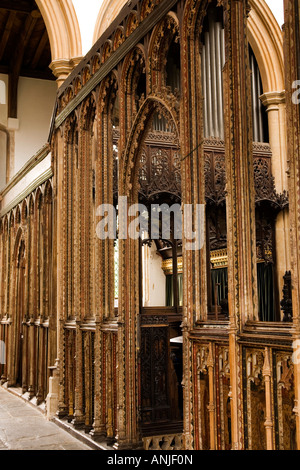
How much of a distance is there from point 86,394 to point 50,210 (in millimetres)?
2755

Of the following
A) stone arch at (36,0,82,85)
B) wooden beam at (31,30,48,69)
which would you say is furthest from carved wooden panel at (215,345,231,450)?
wooden beam at (31,30,48,69)

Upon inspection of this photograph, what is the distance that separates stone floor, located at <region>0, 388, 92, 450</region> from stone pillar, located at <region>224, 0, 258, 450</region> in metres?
2.35

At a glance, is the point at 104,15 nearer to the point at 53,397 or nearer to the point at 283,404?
the point at 53,397

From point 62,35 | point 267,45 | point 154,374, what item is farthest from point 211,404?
point 267,45

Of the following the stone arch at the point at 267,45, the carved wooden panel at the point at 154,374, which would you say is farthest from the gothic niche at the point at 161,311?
the stone arch at the point at 267,45

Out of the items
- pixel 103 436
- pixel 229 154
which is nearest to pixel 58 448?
pixel 103 436

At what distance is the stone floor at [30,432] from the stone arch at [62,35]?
3.92 m

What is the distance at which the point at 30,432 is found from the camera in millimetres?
5566

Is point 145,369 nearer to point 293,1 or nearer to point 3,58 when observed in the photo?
point 293,1

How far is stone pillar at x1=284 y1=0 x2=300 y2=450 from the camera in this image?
8.46 ft

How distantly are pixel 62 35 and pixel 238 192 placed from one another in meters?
5.05

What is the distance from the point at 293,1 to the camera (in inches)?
106

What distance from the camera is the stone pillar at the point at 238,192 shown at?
10.2 feet

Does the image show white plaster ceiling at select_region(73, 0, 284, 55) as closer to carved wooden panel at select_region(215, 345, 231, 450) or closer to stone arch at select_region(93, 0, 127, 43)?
stone arch at select_region(93, 0, 127, 43)
